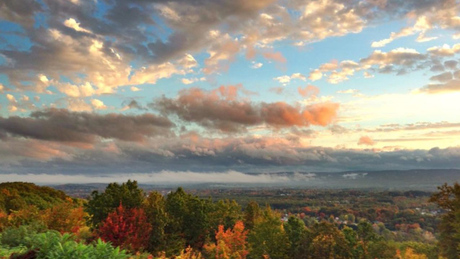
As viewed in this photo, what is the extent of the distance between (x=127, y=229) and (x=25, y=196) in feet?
183

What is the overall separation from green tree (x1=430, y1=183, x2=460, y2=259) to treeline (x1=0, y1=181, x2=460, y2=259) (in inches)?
4.4

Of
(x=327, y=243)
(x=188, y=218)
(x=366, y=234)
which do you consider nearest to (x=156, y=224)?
(x=188, y=218)

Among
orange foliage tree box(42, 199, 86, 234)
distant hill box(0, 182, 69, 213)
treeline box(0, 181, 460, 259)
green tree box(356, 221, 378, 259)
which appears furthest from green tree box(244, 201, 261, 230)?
orange foliage tree box(42, 199, 86, 234)

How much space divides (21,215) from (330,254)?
38.2 metres

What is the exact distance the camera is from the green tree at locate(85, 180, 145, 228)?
34781 millimetres

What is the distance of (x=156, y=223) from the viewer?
112 feet

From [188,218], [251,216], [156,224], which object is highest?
[156,224]

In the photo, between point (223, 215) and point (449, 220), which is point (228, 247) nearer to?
point (223, 215)

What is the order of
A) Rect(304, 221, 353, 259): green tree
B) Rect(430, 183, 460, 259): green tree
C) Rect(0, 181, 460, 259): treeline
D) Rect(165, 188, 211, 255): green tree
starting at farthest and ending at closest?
1. Rect(304, 221, 353, 259): green tree
2. Rect(430, 183, 460, 259): green tree
3. Rect(165, 188, 211, 255): green tree
4. Rect(0, 181, 460, 259): treeline

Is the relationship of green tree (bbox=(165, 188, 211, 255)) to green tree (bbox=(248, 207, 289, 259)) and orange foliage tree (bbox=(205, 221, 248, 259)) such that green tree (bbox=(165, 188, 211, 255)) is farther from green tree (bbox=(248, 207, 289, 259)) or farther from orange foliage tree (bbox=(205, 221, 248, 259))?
green tree (bbox=(248, 207, 289, 259))

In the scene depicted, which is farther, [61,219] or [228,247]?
[228,247]

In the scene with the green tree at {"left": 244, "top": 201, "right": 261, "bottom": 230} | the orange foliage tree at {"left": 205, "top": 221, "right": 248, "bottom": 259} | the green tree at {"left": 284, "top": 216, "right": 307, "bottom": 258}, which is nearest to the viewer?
the orange foliage tree at {"left": 205, "top": 221, "right": 248, "bottom": 259}

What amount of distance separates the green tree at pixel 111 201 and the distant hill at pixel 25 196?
26.6 metres

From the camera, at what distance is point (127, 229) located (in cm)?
2917
